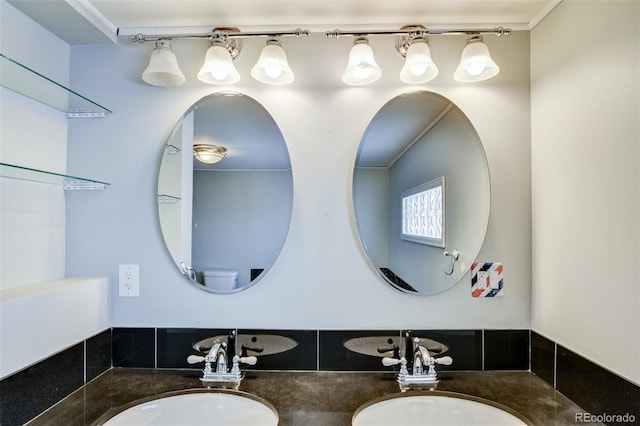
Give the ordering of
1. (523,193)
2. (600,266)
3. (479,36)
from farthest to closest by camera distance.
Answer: (523,193) < (479,36) < (600,266)

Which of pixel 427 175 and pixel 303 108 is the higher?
pixel 303 108

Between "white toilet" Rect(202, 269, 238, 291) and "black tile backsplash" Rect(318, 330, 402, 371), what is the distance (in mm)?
417

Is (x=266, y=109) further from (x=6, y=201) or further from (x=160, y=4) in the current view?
(x=6, y=201)

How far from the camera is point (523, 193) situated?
53.2 inches

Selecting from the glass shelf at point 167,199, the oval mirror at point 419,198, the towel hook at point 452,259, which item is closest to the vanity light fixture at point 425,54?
the oval mirror at point 419,198

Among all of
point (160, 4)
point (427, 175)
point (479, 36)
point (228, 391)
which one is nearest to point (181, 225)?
point (228, 391)

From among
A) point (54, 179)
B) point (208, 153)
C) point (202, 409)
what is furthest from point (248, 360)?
point (54, 179)

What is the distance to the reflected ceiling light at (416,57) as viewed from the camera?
1235mm

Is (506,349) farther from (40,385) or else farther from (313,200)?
(40,385)

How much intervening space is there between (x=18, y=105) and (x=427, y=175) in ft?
4.89

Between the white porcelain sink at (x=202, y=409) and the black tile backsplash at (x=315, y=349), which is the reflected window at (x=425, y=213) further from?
the white porcelain sink at (x=202, y=409)

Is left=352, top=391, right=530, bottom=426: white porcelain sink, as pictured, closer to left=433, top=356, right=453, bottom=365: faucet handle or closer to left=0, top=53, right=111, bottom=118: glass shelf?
left=433, top=356, right=453, bottom=365: faucet handle

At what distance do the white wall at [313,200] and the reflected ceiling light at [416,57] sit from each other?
0.06 m

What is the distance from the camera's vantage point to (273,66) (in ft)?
4.08
